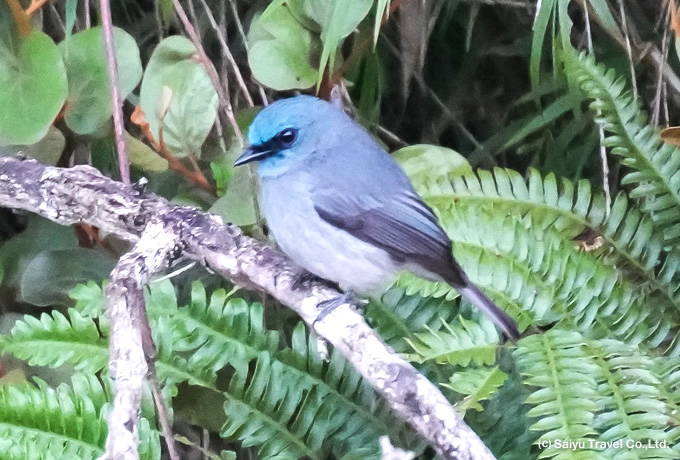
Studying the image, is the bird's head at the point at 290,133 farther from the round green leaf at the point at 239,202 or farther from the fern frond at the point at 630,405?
the fern frond at the point at 630,405

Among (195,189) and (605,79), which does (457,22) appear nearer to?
(605,79)

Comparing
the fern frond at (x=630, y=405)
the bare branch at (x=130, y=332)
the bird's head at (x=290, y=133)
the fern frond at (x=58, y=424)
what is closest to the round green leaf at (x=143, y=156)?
the bird's head at (x=290, y=133)

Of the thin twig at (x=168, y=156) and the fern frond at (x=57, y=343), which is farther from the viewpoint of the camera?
the thin twig at (x=168, y=156)

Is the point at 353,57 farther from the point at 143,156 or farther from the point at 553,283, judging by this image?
the point at 553,283

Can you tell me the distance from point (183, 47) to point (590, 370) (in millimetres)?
1152

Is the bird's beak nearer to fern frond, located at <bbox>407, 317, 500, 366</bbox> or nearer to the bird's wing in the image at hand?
the bird's wing

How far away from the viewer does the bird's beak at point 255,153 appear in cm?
162

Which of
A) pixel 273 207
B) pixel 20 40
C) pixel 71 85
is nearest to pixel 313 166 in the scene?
pixel 273 207

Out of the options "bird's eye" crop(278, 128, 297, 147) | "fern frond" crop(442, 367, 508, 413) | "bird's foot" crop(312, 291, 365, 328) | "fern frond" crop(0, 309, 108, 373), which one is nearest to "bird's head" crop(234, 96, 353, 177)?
"bird's eye" crop(278, 128, 297, 147)

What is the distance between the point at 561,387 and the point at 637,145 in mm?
680

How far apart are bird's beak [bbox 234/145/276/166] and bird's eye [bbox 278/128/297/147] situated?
0.04 meters

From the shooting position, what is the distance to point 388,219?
5.52 feet

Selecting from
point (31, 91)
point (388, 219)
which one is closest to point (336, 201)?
point (388, 219)

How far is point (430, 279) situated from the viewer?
5.46 ft
